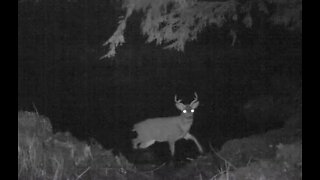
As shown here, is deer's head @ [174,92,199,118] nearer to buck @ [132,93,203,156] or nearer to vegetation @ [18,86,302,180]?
buck @ [132,93,203,156]

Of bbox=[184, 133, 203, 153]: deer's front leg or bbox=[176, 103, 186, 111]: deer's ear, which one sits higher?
bbox=[176, 103, 186, 111]: deer's ear

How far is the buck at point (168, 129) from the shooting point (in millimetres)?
2818

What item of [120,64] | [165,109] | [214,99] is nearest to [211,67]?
[214,99]

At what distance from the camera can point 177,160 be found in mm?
2838

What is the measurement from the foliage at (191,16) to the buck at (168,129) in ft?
1.17

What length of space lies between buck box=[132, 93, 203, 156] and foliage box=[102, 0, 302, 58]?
358 millimetres

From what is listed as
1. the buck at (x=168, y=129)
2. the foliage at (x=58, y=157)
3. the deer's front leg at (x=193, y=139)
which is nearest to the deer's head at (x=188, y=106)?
the buck at (x=168, y=129)

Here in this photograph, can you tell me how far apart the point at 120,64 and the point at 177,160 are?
66 centimetres

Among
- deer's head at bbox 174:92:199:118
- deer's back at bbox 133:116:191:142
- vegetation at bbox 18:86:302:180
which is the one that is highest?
deer's head at bbox 174:92:199:118

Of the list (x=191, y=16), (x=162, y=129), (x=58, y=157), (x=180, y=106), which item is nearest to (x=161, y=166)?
(x=162, y=129)

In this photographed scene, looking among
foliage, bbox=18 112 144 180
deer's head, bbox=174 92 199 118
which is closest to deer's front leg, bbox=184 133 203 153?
deer's head, bbox=174 92 199 118

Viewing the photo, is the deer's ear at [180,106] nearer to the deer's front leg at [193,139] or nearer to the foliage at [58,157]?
the deer's front leg at [193,139]

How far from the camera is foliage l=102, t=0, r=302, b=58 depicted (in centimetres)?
277

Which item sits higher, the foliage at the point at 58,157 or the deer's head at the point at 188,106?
the deer's head at the point at 188,106
